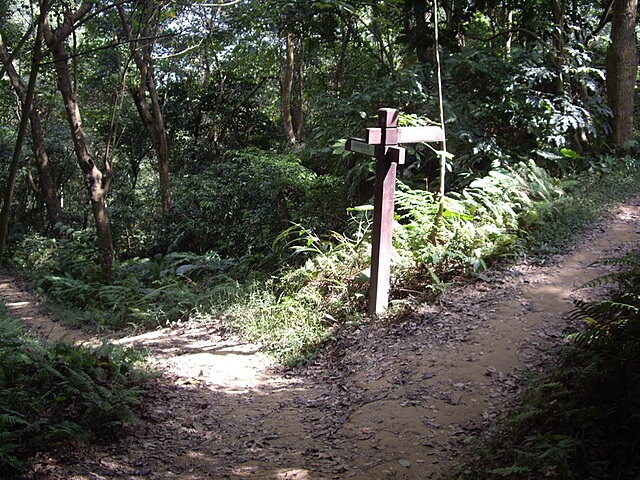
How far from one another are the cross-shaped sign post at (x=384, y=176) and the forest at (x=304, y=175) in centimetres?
31

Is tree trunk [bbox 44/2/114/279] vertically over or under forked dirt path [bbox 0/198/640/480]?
over

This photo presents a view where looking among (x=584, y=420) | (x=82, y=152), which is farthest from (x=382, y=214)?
(x=82, y=152)

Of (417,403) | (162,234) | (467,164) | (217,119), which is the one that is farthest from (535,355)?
(217,119)

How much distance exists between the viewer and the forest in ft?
16.8

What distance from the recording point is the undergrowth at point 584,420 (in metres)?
2.86

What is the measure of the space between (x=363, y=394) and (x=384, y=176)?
2570mm

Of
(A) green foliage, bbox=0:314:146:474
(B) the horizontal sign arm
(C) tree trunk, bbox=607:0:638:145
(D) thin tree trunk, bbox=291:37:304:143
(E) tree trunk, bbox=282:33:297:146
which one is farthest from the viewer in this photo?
(D) thin tree trunk, bbox=291:37:304:143

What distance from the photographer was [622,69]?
35.8 feet

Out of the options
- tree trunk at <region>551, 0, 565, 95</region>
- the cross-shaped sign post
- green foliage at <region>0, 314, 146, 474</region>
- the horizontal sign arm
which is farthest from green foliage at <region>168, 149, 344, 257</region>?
green foliage at <region>0, 314, 146, 474</region>

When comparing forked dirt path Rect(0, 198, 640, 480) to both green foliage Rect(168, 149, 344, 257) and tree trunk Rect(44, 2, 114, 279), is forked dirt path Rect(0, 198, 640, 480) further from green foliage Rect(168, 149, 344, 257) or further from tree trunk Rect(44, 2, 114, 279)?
tree trunk Rect(44, 2, 114, 279)

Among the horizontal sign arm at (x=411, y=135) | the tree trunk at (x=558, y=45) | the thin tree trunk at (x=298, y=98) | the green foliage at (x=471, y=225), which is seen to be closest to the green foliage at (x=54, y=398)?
the horizontal sign arm at (x=411, y=135)

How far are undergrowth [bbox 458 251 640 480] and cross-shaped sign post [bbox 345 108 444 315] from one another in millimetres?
2659

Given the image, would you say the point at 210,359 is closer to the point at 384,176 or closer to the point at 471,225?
the point at 384,176

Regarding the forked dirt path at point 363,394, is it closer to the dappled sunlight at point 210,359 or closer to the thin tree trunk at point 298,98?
the dappled sunlight at point 210,359
